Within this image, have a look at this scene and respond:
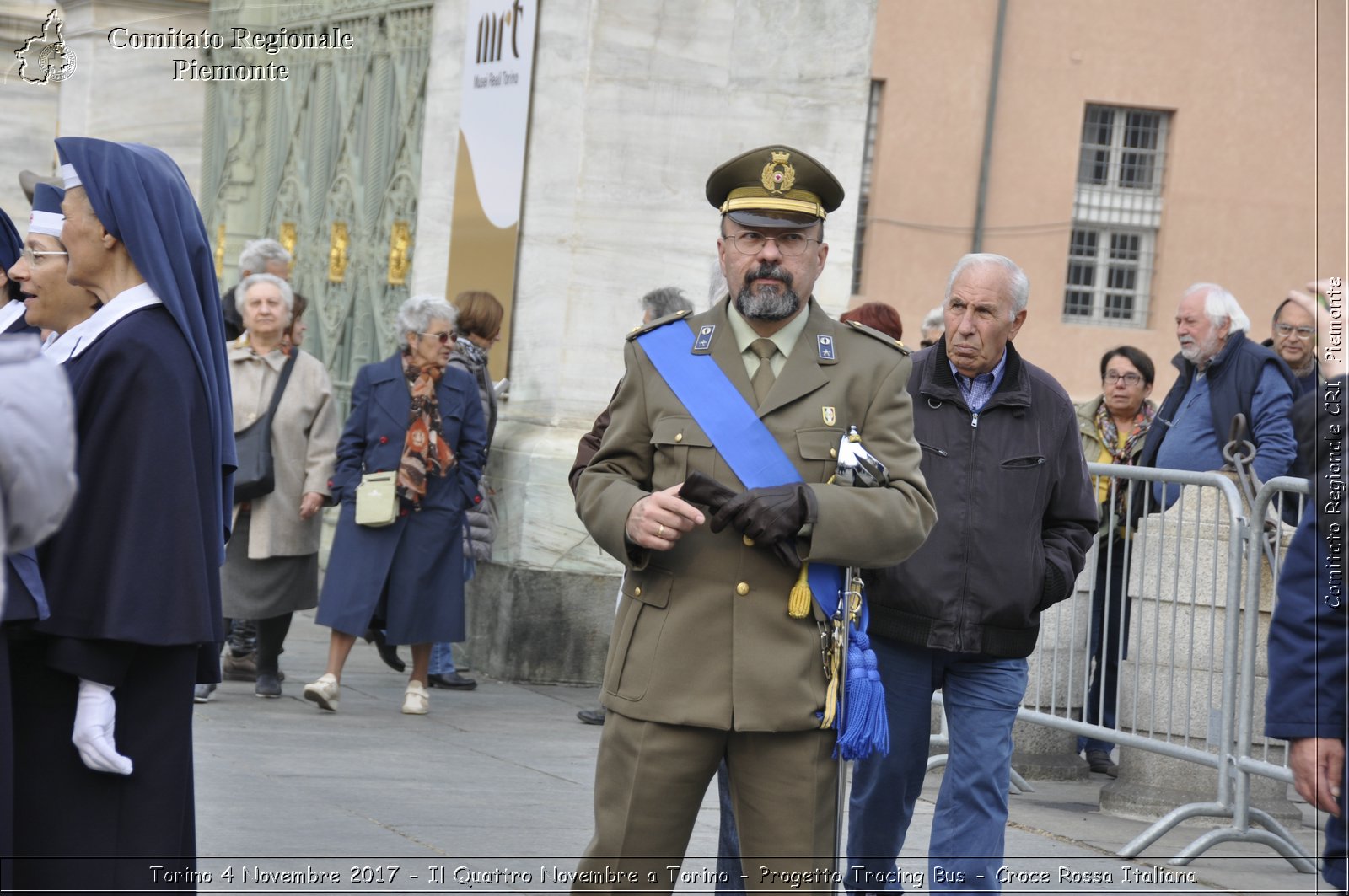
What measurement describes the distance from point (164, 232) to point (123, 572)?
2.56ft

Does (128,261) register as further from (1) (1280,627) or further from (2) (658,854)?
(1) (1280,627)

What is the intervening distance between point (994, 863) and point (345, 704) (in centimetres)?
435

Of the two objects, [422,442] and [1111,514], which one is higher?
[422,442]

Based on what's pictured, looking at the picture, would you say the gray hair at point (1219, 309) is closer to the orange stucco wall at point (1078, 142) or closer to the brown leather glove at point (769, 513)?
the brown leather glove at point (769, 513)

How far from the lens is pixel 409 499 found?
8930mm

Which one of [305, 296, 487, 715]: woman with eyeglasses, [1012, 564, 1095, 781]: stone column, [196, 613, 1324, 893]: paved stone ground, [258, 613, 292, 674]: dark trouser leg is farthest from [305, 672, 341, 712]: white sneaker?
[1012, 564, 1095, 781]: stone column

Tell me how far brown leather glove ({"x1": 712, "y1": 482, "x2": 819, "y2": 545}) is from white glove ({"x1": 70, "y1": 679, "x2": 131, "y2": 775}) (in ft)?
4.45

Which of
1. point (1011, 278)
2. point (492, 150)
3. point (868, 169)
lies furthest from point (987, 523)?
point (868, 169)

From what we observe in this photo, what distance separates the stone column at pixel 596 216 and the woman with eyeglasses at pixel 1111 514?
1993 mm

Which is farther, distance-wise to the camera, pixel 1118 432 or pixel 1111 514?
pixel 1118 432

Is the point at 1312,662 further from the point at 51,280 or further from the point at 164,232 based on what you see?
the point at 51,280

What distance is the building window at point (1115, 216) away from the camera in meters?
32.2

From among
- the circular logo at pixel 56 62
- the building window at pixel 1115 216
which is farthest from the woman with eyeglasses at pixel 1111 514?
the building window at pixel 1115 216

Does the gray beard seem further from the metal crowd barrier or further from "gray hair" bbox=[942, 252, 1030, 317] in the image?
the metal crowd barrier
